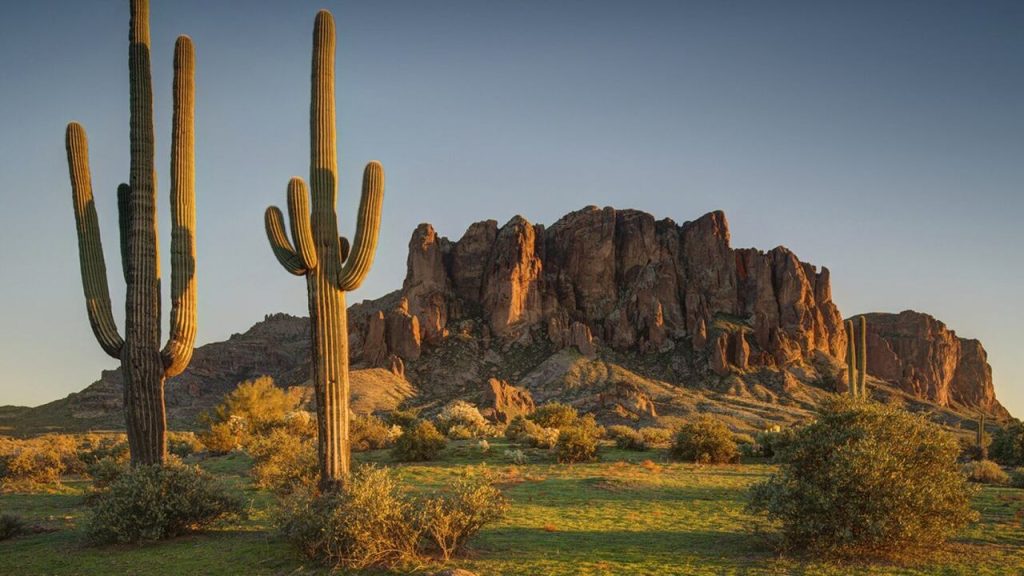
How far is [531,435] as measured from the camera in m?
27.2

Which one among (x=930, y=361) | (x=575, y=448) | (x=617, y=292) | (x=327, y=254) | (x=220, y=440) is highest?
(x=617, y=292)

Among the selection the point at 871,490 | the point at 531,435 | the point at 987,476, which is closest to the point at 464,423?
the point at 531,435

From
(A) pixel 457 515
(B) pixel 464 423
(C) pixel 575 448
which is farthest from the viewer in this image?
(B) pixel 464 423

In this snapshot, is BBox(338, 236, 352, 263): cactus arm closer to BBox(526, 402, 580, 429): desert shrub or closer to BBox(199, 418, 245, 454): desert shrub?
BBox(199, 418, 245, 454): desert shrub

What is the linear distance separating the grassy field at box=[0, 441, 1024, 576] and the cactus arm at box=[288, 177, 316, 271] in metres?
4.37

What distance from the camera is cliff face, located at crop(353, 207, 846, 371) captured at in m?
77.9

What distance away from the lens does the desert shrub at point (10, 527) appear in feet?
39.2

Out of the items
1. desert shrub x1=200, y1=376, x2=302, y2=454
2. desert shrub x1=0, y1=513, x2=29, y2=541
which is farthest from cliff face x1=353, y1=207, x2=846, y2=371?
desert shrub x1=0, y1=513, x2=29, y2=541

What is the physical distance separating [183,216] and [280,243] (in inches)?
101

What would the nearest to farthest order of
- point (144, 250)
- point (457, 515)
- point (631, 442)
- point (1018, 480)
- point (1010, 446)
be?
point (457, 515) < point (144, 250) < point (1018, 480) < point (1010, 446) < point (631, 442)

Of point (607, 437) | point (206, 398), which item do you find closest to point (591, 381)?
point (607, 437)

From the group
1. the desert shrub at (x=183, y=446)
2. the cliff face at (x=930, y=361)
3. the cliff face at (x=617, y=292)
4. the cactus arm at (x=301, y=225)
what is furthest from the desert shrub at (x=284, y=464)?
the cliff face at (x=930, y=361)

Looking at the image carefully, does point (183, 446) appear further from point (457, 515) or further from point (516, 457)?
point (457, 515)

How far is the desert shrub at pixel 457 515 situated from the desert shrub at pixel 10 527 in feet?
25.9
